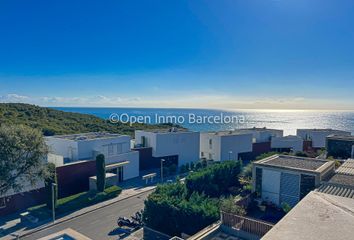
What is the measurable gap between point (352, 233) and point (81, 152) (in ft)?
80.9

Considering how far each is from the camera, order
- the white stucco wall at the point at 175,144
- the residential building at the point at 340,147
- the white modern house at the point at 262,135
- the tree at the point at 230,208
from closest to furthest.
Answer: the tree at the point at 230,208
the residential building at the point at 340,147
the white stucco wall at the point at 175,144
the white modern house at the point at 262,135

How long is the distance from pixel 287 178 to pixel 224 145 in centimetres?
1917

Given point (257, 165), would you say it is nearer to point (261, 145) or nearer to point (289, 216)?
point (289, 216)

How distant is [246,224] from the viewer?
1487cm

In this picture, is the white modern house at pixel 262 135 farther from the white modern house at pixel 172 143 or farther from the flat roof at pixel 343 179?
the flat roof at pixel 343 179

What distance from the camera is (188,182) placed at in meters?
22.2

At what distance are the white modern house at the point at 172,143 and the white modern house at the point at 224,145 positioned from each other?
1891 millimetres

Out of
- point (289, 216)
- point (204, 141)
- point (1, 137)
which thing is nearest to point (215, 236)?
point (289, 216)

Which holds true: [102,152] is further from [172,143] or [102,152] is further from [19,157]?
[19,157]

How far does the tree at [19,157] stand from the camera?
18.8 metres

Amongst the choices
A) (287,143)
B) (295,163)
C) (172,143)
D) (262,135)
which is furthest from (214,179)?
(287,143)

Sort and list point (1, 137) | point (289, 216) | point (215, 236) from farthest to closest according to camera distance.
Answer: point (1, 137) → point (215, 236) → point (289, 216)

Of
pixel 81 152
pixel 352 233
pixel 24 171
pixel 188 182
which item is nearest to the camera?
pixel 352 233

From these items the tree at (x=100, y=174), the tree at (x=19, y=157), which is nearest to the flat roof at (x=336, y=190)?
the tree at (x=100, y=174)
